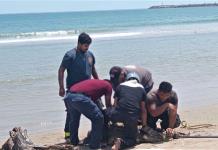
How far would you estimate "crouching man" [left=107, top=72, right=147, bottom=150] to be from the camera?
7996mm

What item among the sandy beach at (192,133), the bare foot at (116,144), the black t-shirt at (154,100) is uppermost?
the black t-shirt at (154,100)

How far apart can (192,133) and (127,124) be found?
4.15 ft

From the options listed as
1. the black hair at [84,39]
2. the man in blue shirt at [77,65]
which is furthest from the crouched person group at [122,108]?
the black hair at [84,39]

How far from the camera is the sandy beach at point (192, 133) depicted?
25.8 feet

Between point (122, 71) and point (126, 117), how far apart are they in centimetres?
79

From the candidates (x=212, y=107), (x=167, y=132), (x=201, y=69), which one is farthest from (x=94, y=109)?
(x=201, y=69)

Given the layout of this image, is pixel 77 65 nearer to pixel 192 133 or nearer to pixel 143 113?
pixel 143 113

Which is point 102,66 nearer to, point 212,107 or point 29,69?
point 29,69

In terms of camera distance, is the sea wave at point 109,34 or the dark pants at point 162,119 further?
the sea wave at point 109,34

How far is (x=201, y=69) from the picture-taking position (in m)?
16.5

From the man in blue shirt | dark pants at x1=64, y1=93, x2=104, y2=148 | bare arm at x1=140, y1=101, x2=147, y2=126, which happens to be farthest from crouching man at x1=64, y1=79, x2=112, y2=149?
bare arm at x1=140, y1=101, x2=147, y2=126

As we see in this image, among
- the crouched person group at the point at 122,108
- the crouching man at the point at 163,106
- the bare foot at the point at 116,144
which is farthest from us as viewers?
the crouching man at the point at 163,106

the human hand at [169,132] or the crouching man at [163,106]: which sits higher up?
the crouching man at [163,106]

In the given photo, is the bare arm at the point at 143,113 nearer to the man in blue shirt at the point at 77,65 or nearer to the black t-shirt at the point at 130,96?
the black t-shirt at the point at 130,96
